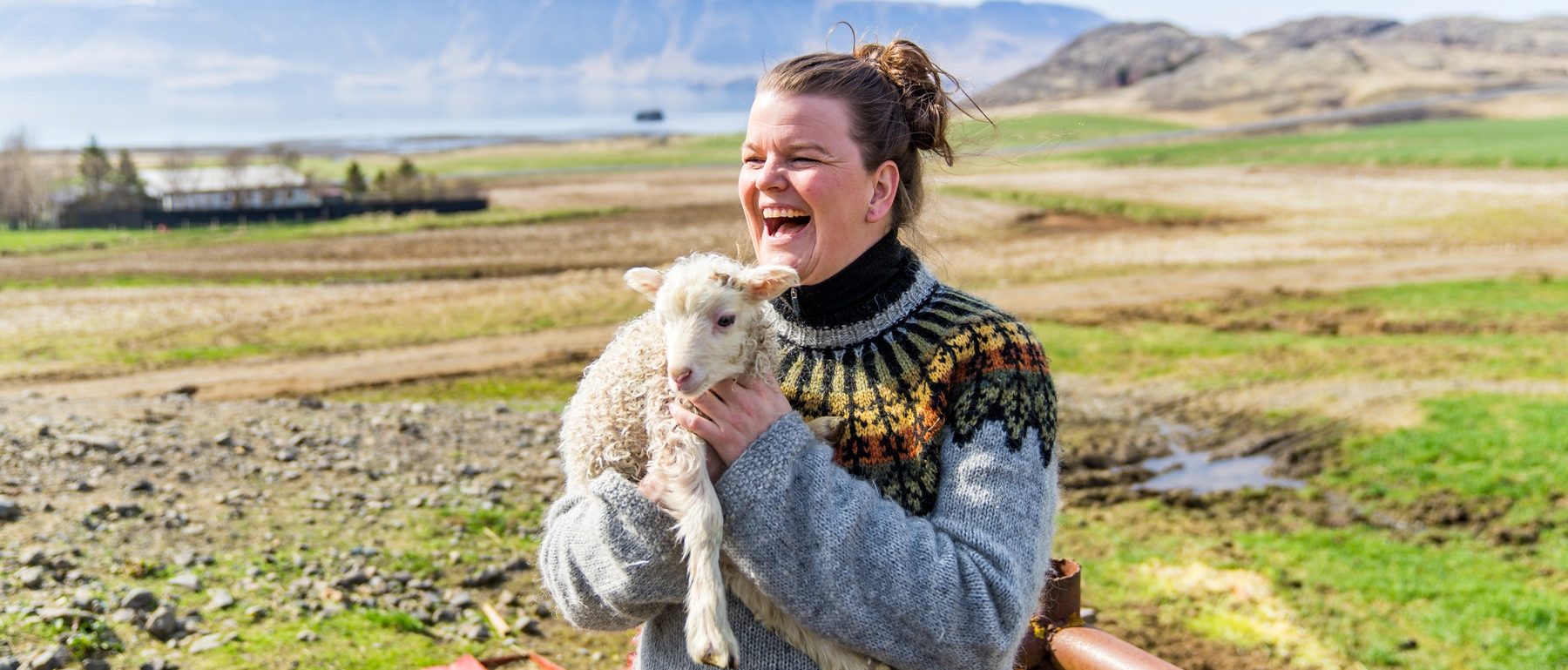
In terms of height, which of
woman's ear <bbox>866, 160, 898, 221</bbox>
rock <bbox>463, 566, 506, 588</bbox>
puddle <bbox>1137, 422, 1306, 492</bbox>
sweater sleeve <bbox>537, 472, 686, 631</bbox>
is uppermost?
woman's ear <bbox>866, 160, 898, 221</bbox>

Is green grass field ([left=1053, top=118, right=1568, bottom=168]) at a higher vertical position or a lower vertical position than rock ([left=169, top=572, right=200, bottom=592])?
higher

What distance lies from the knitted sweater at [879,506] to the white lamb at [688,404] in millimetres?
71

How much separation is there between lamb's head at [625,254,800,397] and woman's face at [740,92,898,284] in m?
0.13

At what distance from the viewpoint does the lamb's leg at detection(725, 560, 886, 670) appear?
2527 mm

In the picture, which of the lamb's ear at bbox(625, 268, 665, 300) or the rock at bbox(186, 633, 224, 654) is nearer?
the lamb's ear at bbox(625, 268, 665, 300)

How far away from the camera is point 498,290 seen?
27.5 meters

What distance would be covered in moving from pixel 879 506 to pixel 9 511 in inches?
372

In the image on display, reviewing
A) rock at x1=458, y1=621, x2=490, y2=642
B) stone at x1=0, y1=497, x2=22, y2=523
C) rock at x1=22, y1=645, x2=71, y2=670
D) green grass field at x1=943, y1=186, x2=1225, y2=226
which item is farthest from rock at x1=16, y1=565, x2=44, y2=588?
green grass field at x1=943, y1=186, x2=1225, y2=226

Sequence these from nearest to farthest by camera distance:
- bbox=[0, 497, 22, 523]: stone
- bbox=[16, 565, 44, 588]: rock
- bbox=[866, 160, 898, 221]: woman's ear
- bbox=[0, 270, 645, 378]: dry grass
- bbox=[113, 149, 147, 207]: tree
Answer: bbox=[866, 160, 898, 221]: woman's ear → bbox=[16, 565, 44, 588]: rock → bbox=[0, 497, 22, 523]: stone → bbox=[0, 270, 645, 378]: dry grass → bbox=[113, 149, 147, 207]: tree

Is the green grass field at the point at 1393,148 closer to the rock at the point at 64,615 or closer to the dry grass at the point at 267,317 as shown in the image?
the dry grass at the point at 267,317

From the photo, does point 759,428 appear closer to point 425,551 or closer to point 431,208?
point 425,551

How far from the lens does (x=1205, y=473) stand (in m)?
13.5

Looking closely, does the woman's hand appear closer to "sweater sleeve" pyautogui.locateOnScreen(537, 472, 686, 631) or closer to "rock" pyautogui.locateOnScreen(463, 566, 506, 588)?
"sweater sleeve" pyautogui.locateOnScreen(537, 472, 686, 631)

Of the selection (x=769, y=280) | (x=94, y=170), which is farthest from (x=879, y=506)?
(x=94, y=170)
